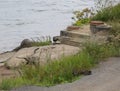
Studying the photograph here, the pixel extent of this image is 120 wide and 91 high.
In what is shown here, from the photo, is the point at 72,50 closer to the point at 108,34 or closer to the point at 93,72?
the point at 108,34

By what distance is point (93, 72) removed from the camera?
26.4 feet

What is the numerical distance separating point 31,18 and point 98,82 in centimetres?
1793

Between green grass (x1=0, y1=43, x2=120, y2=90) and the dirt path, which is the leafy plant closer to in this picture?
green grass (x1=0, y1=43, x2=120, y2=90)

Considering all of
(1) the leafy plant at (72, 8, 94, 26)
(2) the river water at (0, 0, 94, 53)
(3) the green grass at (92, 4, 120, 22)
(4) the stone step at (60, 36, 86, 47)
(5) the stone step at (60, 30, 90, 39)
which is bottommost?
(2) the river water at (0, 0, 94, 53)

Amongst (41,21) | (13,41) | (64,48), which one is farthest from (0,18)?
(64,48)

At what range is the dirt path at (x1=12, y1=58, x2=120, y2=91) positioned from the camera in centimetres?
702

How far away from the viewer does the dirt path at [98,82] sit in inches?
277

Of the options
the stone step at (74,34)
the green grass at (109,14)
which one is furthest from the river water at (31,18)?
the stone step at (74,34)

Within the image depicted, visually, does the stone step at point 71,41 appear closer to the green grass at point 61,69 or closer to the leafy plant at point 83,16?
the green grass at point 61,69

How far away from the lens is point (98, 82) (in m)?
7.33

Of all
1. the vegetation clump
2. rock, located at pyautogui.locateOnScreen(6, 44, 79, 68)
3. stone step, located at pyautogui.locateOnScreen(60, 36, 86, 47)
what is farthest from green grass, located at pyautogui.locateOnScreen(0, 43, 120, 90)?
stone step, located at pyautogui.locateOnScreen(60, 36, 86, 47)

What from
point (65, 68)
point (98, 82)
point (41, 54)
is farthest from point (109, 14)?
point (98, 82)

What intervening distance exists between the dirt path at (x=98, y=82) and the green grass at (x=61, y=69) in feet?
0.91

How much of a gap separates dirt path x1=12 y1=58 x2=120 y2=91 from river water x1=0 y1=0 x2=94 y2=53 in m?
9.50
